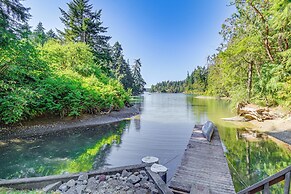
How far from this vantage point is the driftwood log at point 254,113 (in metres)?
11.2

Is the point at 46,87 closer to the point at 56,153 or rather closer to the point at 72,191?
the point at 56,153

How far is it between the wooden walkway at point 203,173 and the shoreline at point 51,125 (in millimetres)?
6590

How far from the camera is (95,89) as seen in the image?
40.5ft

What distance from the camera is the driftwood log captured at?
11234 millimetres

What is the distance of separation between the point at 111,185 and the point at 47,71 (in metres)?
9.17

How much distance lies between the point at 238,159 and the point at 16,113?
792cm

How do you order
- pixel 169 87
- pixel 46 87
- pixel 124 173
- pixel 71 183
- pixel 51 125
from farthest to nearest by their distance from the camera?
pixel 169 87 → pixel 46 87 → pixel 51 125 → pixel 124 173 → pixel 71 183

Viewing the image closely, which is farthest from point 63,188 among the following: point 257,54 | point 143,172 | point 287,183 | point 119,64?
point 119,64

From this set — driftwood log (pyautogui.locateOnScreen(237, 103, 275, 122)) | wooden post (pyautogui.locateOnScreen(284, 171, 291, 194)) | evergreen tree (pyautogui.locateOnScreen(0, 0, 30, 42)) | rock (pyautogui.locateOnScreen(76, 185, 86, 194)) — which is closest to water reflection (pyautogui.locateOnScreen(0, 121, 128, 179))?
rock (pyautogui.locateOnScreen(76, 185, 86, 194))

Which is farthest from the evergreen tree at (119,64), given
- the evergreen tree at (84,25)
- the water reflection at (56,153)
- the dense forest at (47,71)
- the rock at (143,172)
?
the rock at (143,172)

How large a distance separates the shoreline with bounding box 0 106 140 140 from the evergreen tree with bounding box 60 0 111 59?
10492 millimetres

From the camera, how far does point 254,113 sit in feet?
38.7

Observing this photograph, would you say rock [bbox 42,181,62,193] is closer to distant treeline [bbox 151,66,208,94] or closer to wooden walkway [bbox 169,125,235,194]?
wooden walkway [bbox 169,125,235,194]

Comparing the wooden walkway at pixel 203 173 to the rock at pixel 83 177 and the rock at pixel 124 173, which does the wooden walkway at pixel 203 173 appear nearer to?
the rock at pixel 124 173
